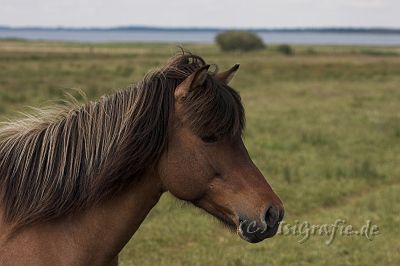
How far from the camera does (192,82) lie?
2373 millimetres

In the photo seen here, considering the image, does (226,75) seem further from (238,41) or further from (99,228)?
(238,41)

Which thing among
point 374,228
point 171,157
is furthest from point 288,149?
point 171,157

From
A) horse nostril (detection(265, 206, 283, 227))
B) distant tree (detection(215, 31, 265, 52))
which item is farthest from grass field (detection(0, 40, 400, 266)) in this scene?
distant tree (detection(215, 31, 265, 52))

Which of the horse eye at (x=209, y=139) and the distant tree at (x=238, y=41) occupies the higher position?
the horse eye at (x=209, y=139)

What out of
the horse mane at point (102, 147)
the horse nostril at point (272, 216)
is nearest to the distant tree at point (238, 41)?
the horse mane at point (102, 147)

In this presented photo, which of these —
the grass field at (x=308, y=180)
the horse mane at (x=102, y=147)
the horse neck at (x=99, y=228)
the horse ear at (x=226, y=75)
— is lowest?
the grass field at (x=308, y=180)

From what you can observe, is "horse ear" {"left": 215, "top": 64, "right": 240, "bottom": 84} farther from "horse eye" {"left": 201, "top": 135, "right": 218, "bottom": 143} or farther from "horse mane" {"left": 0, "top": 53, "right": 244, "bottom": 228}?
"horse eye" {"left": 201, "top": 135, "right": 218, "bottom": 143}

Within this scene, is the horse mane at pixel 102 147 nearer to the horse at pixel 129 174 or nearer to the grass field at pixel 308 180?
the horse at pixel 129 174

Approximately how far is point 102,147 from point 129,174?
16 centimetres

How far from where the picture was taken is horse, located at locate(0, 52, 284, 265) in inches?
93.4

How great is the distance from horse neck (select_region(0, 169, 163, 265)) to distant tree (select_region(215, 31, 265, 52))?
249 feet

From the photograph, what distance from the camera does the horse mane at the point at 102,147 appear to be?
2.39 meters

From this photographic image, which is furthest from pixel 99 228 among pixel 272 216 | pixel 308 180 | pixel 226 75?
pixel 308 180

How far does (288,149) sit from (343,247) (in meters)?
5.63
